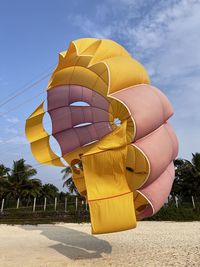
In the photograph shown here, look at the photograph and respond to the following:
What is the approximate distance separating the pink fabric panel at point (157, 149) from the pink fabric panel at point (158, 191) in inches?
12.2

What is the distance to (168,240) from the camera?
1812cm

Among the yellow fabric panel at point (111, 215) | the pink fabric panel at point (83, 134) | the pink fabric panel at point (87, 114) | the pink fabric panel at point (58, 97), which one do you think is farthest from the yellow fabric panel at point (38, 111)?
the yellow fabric panel at point (111, 215)

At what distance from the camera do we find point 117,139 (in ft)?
35.4

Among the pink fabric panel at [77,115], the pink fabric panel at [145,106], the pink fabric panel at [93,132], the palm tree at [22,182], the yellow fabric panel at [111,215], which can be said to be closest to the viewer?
the yellow fabric panel at [111,215]

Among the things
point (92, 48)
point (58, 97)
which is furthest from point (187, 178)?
point (92, 48)

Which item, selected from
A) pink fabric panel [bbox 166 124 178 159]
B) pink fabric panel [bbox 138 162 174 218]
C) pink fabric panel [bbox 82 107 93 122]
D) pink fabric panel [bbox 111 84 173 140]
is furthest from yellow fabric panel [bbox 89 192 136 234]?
pink fabric panel [bbox 82 107 93 122]

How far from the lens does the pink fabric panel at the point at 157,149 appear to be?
1073 centimetres

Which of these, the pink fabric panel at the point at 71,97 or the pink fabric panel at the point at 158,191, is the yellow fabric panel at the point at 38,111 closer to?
the pink fabric panel at the point at 71,97

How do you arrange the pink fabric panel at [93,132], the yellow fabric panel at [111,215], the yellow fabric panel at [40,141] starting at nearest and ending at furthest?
1. the yellow fabric panel at [111,215]
2. the yellow fabric panel at [40,141]
3. the pink fabric panel at [93,132]

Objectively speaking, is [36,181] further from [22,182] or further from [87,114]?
[87,114]

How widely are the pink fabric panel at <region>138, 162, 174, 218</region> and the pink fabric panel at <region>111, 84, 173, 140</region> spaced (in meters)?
2.05

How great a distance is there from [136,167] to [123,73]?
11.8 feet

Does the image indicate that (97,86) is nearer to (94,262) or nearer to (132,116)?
(132,116)

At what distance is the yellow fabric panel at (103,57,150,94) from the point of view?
10.8 meters
